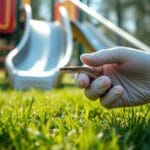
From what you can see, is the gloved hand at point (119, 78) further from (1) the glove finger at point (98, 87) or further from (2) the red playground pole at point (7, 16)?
(2) the red playground pole at point (7, 16)

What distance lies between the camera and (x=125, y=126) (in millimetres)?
1529

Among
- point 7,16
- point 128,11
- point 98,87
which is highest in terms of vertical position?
point 98,87

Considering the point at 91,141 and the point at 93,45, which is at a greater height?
the point at 91,141

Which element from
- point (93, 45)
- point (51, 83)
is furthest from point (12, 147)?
point (93, 45)

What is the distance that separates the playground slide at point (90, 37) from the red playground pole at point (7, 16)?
1.69 m

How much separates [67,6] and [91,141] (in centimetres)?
1271

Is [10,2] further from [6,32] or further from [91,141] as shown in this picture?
[91,141]

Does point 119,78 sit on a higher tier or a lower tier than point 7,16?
higher

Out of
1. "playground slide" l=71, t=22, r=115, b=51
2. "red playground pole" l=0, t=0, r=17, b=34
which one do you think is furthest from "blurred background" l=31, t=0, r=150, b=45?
"playground slide" l=71, t=22, r=115, b=51

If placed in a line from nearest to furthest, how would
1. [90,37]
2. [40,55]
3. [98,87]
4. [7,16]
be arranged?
[98,87] < [40,55] < [90,37] < [7,16]

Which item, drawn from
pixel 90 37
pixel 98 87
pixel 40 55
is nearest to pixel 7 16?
pixel 90 37

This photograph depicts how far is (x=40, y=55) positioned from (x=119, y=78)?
683cm

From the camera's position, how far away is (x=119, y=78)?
5.97ft

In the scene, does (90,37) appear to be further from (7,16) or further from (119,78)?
(119,78)
